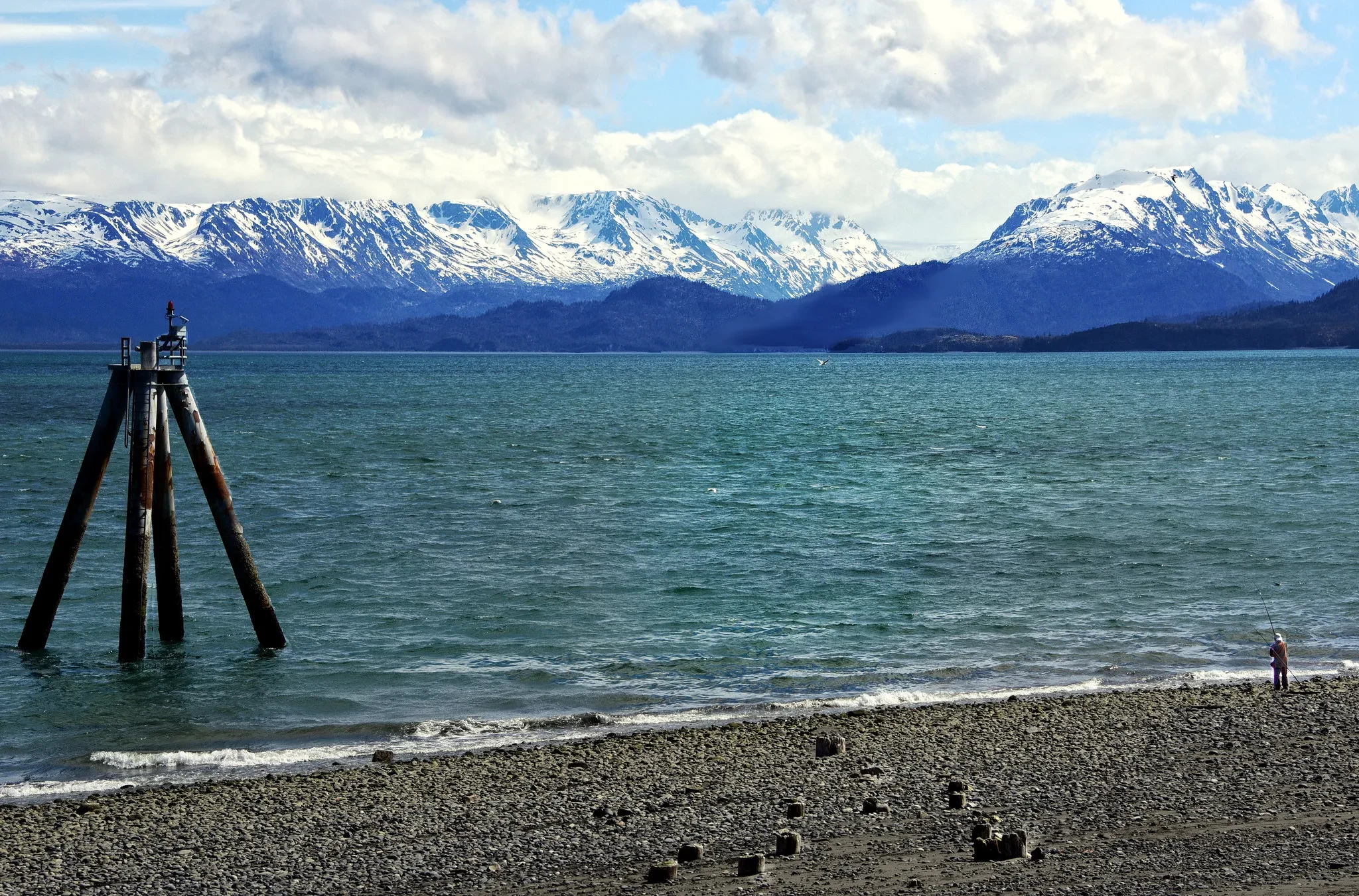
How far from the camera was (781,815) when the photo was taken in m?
17.7

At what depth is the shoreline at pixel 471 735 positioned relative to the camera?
2059cm

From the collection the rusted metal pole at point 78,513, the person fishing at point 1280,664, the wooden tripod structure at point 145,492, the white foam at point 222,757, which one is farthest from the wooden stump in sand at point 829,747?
the rusted metal pole at point 78,513

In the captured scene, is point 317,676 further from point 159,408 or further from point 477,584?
point 477,584

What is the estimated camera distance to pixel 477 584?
36906mm

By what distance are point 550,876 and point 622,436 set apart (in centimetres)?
8003

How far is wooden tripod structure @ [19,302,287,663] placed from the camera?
27.0 m

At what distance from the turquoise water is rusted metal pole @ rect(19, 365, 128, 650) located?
0.80 m

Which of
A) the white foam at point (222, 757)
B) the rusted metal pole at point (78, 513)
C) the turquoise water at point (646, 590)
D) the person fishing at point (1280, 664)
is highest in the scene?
the rusted metal pole at point (78, 513)

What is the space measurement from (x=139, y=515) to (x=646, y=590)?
44.5 feet

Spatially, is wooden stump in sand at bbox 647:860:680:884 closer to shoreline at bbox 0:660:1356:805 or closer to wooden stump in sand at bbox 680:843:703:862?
wooden stump in sand at bbox 680:843:703:862

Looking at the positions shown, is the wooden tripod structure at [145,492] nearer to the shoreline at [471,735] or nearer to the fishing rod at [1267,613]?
the shoreline at [471,735]

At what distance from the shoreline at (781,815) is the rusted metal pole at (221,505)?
879 cm

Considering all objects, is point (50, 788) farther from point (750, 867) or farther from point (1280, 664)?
point (1280, 664)

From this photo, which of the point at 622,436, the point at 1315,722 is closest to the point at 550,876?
the point at 1315,722
